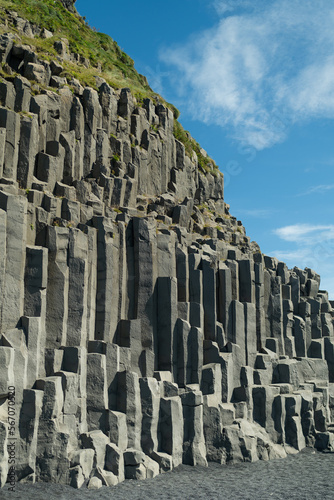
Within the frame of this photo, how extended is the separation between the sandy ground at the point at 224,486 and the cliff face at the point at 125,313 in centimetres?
44

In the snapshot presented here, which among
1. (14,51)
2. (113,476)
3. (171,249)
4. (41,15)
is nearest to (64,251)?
(171,249)

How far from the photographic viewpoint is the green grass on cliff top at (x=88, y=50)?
2561 centimetres

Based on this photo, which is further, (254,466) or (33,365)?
(254,466)

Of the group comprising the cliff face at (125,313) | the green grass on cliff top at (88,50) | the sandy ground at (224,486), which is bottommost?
the sandy ground at (224,486)

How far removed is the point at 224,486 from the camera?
15.2 metres

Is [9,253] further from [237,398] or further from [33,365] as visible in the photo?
[237,398]

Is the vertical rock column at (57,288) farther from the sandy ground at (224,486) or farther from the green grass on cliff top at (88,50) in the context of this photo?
the green grass on cliff top at (88,50)

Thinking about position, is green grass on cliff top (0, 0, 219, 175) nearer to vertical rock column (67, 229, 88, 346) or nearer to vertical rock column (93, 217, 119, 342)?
vertical rock column (93, 217, 119, 342)

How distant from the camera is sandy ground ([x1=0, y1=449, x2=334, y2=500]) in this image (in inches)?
513

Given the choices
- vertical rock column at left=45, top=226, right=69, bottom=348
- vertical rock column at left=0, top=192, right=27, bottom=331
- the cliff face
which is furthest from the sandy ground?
vertical rock column at left=0, top=192, right=27, bottom=331

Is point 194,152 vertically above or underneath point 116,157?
above

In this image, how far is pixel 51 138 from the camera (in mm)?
20219

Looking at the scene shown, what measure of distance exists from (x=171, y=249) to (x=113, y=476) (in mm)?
8312

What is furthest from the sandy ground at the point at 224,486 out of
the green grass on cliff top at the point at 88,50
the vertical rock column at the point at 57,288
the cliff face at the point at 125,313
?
the green grass on cliff top at the point at 88,50
